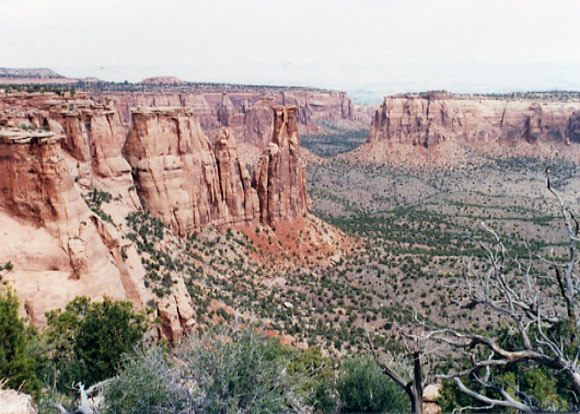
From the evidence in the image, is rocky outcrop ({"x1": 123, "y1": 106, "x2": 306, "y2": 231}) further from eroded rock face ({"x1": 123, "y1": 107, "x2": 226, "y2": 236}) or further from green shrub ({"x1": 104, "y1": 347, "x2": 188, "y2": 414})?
green shrub ({"x1": 104, "y1": 347, "x2": 188, "y2": 414})

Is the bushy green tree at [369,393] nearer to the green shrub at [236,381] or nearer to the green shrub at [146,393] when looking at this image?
the green shrub at [236,381]

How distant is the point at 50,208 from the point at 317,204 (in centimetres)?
5742

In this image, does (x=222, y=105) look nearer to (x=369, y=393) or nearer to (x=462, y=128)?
(x=462, y=128)

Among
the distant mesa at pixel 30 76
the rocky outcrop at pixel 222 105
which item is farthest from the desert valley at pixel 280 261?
the distant mesa at pixel 30 76

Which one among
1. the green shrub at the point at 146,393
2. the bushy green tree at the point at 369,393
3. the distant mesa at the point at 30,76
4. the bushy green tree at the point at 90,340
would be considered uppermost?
the distant mesa at the point at 30,76

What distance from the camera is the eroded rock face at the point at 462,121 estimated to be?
4250 inches

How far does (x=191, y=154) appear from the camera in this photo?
36875 millimetres

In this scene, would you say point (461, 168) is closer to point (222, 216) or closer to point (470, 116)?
point (470, 116)

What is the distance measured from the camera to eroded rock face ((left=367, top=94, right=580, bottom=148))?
354 ft

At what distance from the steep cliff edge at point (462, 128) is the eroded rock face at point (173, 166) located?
7843 cm

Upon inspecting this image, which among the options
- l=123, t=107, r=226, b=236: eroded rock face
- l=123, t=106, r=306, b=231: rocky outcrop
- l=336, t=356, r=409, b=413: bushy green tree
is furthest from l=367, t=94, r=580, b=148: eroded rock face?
l=336, t=356, r=409, b=413: bushy green tree

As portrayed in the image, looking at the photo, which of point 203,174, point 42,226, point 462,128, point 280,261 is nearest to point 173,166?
point 203,174

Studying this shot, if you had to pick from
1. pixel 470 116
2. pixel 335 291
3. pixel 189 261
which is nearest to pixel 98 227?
pixel 189 261

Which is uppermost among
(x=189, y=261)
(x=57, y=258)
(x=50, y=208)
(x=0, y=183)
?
(x=0, y=183)
